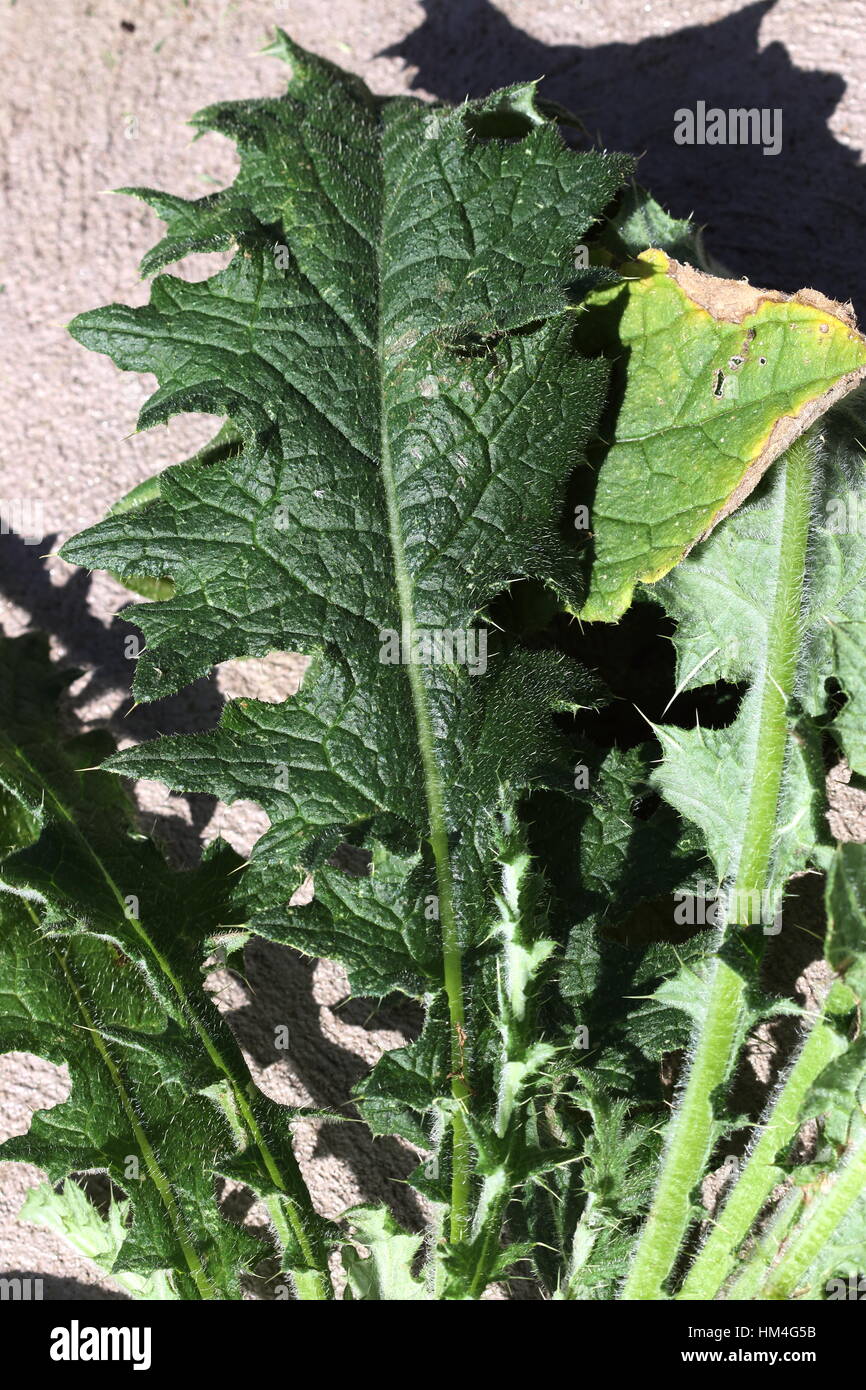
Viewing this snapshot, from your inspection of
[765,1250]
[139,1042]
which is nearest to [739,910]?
[765,1250]

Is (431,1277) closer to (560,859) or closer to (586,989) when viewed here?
(586,989)

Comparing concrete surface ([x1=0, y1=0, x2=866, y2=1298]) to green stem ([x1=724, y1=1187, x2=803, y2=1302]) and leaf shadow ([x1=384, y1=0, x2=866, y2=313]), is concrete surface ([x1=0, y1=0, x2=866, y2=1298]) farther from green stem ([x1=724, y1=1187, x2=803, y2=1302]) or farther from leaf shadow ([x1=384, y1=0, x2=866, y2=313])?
green stem ([x1=724, y1=1187, x2=803, y2=1302])

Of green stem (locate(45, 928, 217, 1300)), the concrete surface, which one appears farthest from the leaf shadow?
green stem (locate(45, 928, 217, 1300))

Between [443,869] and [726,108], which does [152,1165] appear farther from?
[726,108]

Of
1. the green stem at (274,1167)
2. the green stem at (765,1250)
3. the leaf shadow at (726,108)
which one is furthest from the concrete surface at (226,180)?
the green stem at (765,1250)

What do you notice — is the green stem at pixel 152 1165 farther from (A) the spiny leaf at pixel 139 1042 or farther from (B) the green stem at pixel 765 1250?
(B) the green stem at pixel 765 1250
